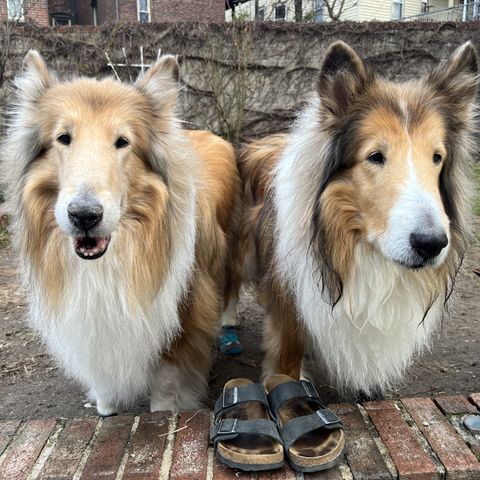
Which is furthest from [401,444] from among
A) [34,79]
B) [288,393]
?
[34,79]

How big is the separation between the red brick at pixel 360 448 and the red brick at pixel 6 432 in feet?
4.87

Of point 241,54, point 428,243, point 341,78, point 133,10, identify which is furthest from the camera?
point 133,10

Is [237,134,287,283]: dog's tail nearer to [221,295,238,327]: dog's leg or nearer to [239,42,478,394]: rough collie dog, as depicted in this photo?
[221,295,238,327]: dog's leg

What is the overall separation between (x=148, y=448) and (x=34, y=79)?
184cm

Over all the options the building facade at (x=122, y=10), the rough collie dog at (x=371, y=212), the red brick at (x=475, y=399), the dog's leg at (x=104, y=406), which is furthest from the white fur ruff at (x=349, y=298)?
the building facade at (x=122, y=10)

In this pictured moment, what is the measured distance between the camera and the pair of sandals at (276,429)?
78.5 inches

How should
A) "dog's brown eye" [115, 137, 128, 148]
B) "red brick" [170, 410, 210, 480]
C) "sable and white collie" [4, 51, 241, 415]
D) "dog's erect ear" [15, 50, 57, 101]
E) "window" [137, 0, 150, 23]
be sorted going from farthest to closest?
1. "window" [137, 0, 150, 23]
2. "dog's erect ear" [15, 50, 57, 101]
3. "dog's brown eye" [115, 137, 128, 148]
4. "sable and white collie" [4, 51, 241, 415]
5. "red brick" [170, 410, 210, 480]

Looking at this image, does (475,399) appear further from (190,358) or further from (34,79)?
(34,79)

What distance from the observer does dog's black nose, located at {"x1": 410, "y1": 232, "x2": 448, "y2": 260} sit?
193 cm

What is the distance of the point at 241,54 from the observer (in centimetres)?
914

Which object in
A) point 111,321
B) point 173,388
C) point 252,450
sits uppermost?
point 111,321

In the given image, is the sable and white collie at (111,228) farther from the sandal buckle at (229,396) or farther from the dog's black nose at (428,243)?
the dog's black nose at (428,243)

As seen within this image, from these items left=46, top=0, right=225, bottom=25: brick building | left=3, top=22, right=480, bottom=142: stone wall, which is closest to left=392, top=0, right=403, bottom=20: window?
left=46, top=0, right=225, bottom=25: brick building

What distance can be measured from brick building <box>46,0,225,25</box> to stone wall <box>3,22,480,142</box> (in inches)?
249
